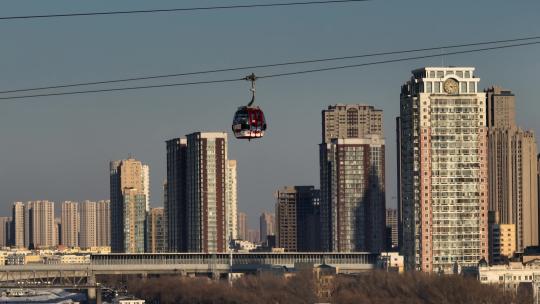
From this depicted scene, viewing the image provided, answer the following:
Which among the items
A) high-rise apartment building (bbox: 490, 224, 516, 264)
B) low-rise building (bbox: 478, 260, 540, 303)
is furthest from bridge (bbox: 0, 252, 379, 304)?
low-rise building (bbox: 478, 260, 540, 303)

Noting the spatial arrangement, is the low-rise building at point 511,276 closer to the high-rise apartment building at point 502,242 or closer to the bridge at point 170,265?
the high-rise apartment building at point 502,242

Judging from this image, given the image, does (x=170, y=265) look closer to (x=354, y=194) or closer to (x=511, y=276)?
(x=354, y=194)

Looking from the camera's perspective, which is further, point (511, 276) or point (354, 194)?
point (354, 194)

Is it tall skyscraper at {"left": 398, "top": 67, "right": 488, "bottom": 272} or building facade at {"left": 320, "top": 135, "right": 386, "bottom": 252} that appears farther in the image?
building facade at {"left": 320, "top": 135, "right": 386, "bottom": 252}

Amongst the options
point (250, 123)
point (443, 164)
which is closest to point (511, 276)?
point (443, 164)

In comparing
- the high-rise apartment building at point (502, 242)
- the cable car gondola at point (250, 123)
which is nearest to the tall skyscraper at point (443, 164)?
the high-rise apartment building at point (502, 242)

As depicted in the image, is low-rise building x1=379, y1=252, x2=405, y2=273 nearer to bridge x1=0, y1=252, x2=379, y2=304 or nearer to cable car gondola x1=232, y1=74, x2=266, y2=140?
bridge x1=0, y1=252, x2=379, y2=304
